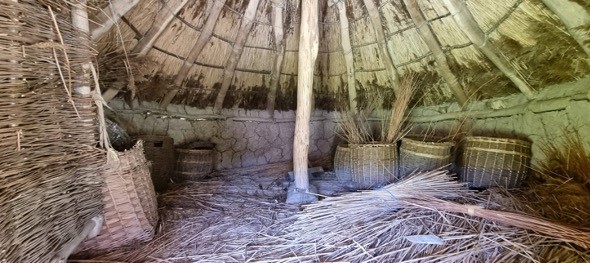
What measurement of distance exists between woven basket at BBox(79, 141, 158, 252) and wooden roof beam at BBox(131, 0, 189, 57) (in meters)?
1.23

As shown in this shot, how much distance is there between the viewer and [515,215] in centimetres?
179

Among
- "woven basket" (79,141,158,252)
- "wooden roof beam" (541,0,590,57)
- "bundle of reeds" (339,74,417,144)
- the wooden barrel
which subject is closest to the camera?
"woven basket" (79,141,158,252)

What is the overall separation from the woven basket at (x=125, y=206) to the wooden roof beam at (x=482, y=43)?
2.44 metres

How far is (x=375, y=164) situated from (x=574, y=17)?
1.63 m

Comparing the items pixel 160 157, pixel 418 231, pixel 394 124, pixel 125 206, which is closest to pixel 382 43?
pixel 394 124

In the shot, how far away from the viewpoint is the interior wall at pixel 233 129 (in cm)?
350

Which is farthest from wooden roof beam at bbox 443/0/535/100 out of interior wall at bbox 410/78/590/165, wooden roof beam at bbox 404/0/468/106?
wooden roof beam at bbox 404/0/468/106

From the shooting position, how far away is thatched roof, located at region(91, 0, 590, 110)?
2.32m

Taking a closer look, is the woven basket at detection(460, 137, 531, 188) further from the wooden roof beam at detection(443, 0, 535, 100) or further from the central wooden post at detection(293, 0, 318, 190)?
the central wooden post at detection(293, 0, 318, 190)

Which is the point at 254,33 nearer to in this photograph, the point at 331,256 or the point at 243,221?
the point at 243,221

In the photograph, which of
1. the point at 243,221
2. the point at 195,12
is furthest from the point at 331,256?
the point at 195,12

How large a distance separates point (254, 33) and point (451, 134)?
215cm

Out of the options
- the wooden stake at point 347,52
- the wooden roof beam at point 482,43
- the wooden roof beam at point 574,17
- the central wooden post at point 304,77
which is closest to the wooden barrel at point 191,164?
the central wooden post at point 304,77

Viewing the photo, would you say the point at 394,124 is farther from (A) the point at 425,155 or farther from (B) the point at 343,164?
(B) the point at 343,164
